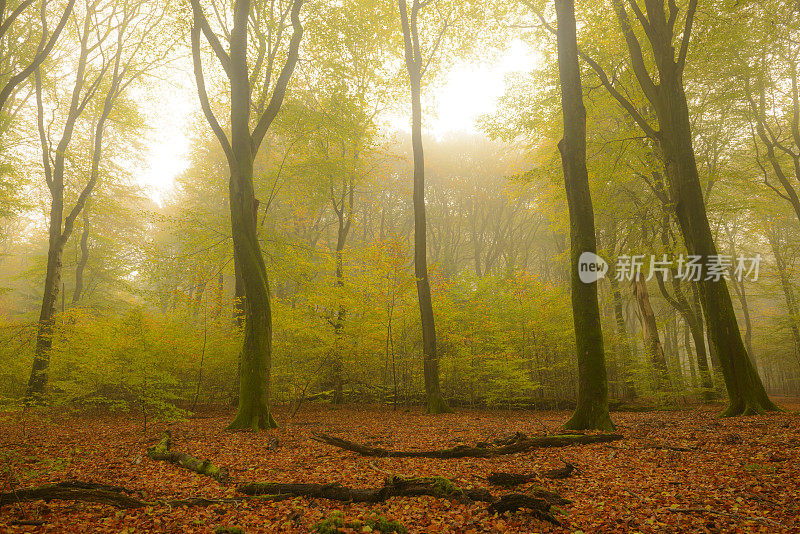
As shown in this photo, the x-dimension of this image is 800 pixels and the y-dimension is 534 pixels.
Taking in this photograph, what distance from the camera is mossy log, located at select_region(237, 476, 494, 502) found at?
3.72 metres

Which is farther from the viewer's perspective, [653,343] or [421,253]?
[653,343]

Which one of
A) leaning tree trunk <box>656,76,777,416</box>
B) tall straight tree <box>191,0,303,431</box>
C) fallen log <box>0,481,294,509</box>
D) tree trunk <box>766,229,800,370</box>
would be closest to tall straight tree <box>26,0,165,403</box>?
tall straight tree <box>191,0,303,431</box>

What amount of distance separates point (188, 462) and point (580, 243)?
7489 millimetres

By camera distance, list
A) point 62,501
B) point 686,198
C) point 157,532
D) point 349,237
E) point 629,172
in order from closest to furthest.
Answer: point 157,532 < point 62,501 < point 686,198 < point 629,172 < point 349,237

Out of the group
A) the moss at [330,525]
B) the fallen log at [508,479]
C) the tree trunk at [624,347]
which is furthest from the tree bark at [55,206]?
the tree trunk at [624,347]

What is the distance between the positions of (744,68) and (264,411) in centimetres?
1864

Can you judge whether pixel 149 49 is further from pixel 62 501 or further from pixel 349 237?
pixel 349 237

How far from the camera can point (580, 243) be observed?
7.59 metres

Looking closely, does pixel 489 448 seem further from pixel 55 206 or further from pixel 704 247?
pixel 55 206

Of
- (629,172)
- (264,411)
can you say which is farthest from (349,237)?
(264,411)

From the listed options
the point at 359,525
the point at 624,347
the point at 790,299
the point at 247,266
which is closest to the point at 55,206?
the point at 247,266

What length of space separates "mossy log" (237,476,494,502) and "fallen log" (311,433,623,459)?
1.84 metres

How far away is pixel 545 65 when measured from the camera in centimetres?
1496

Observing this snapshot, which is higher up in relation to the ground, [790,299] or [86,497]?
[790,299]
